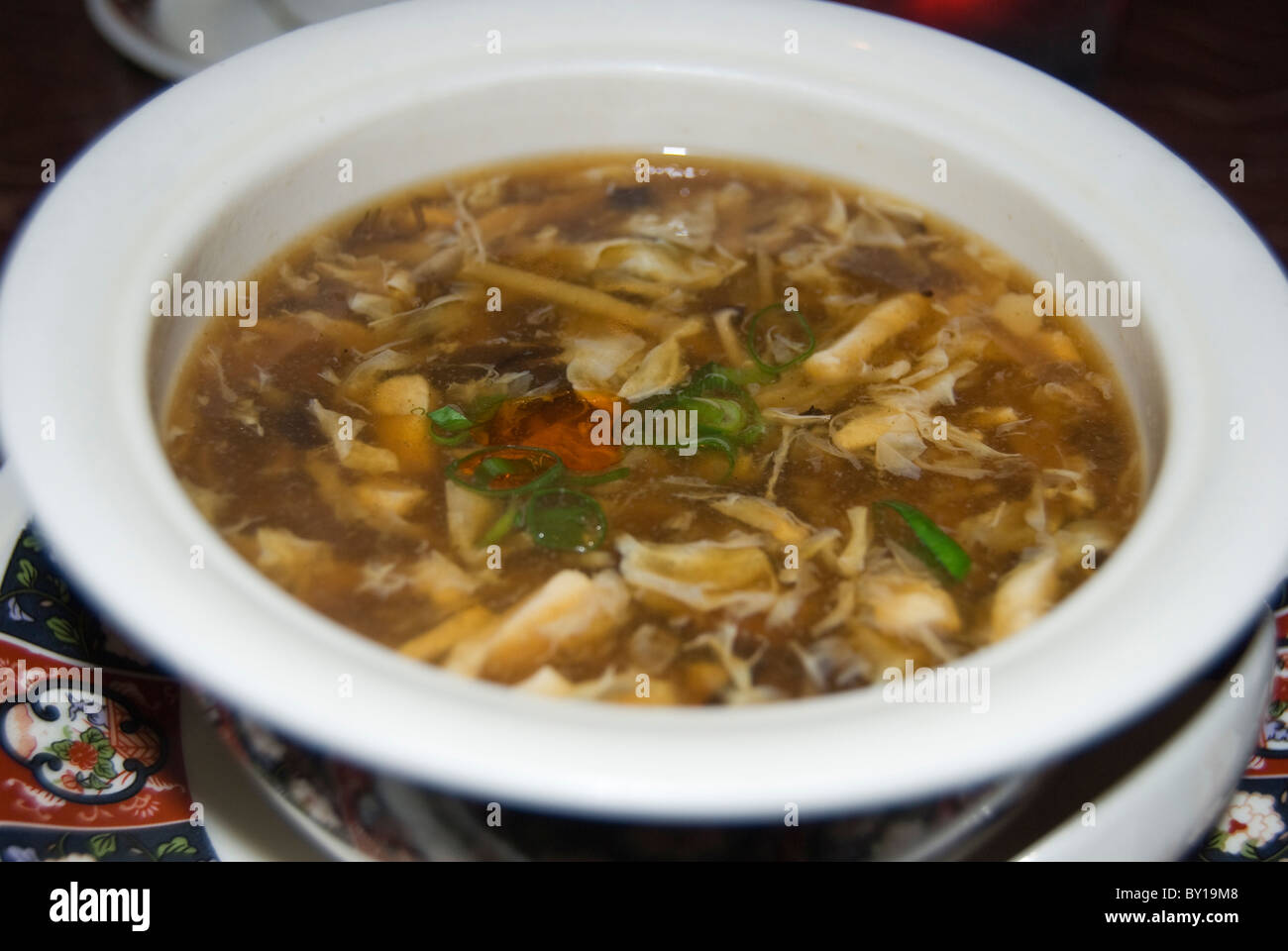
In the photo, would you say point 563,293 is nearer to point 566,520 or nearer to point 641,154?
point 641,154

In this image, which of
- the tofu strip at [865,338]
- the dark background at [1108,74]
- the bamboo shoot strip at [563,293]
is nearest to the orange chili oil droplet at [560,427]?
the bamboo shoot strip at [563,293]

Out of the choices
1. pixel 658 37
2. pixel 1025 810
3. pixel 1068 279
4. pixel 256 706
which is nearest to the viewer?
pixel 256 706

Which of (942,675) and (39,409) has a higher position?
(39,409)

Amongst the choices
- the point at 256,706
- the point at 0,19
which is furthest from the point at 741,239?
the point at 0,19

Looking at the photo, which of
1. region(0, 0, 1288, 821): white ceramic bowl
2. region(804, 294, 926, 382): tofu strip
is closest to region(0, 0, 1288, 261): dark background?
region(0, 0, 1288, 821): white ceramic bowl

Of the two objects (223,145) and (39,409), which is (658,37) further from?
(39,409)
